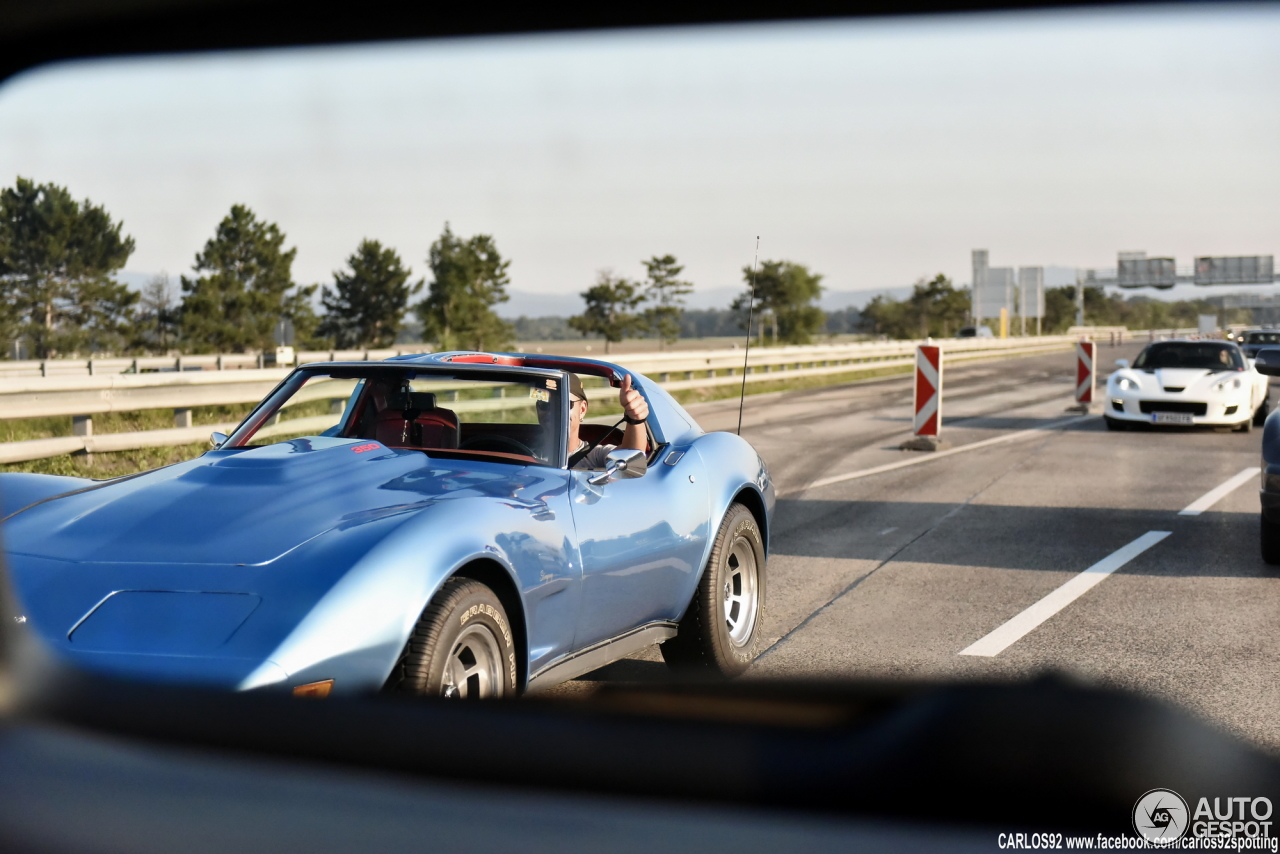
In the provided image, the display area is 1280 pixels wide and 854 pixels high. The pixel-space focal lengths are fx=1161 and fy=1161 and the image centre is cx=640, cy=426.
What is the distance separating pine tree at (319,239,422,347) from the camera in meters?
76.4

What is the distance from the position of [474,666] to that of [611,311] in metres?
105

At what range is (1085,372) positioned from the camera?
2256 cm

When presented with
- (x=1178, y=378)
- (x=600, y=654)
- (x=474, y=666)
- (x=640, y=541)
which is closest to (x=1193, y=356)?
(x=1178, y=378)

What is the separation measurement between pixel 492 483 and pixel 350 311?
7568cm

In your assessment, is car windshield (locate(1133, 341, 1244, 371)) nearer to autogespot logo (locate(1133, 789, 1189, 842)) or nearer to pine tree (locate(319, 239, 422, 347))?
autogespot logo (locate(1133, 789, 1189, 842))

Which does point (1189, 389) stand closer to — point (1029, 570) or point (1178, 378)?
point (1178, 378)

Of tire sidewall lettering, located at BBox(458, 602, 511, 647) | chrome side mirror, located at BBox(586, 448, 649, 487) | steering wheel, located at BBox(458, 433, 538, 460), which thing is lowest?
tire sidewall lettering, located at BBox(458, 602, 511, 647)

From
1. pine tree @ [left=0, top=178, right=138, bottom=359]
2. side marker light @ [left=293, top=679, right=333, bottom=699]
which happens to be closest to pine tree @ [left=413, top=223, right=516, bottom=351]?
pine tree @ [left=0, top=178, right=138, bottom=359]

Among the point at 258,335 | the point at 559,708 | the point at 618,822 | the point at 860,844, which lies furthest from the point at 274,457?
the point at 258,335

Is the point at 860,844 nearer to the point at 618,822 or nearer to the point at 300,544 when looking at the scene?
the point at 618,822

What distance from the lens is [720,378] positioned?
1147 inches

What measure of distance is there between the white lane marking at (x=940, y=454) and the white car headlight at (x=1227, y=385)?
2.61 metres

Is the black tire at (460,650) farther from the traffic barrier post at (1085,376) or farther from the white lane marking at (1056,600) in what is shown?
the traffic barrier post at (1085,376)

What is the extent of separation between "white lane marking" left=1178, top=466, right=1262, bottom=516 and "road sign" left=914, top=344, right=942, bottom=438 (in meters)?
3.79
